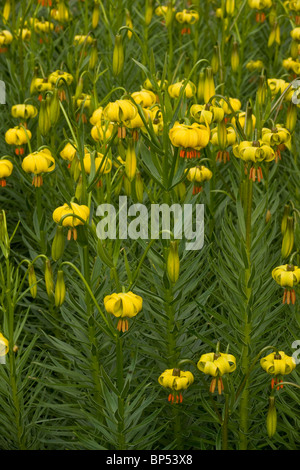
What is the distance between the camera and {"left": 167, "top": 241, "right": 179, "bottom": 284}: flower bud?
5.67 feet

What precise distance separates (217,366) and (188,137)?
571 millimetres

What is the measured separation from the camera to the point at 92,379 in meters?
2.03

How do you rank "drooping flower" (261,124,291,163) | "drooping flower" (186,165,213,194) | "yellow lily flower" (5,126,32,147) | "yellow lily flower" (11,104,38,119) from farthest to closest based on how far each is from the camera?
"yellow lily flower" (11,104,38,119) < "yellow lily flower" (5,126,32,147) < "drooping flower" (186,165,213,194) < "drooping flower" (261,124,291,163)

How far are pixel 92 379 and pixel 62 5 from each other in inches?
71.5

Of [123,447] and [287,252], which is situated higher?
[287,252]

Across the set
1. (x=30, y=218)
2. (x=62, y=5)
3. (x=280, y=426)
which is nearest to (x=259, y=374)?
(x=280, y=426)

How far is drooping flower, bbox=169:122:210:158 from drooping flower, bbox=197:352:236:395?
1.67 feet

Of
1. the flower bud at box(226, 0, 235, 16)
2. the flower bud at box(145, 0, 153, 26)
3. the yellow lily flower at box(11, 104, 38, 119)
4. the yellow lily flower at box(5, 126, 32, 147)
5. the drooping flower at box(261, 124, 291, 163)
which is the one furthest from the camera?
the flower bud at box(145, 0, 153, 26)

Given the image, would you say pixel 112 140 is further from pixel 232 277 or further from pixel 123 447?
pixel 123 447

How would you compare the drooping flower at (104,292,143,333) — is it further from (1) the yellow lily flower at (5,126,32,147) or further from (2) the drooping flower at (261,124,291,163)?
(1) the yellow lily flower at (5,126,32,147)

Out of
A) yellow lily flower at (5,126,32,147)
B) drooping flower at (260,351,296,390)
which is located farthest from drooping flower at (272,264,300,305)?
yellow lily flower at (5,126,32,147)

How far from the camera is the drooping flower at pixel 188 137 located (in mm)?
1754

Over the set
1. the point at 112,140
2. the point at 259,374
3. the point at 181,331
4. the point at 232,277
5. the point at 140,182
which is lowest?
the point at 259,374

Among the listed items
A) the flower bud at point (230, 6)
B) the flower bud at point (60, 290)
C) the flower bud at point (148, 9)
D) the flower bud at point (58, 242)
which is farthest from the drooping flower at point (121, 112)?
the flower bud at point (148, 9)
